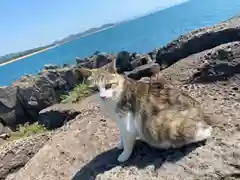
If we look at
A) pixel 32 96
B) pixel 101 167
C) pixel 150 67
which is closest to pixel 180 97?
pixel 101 167

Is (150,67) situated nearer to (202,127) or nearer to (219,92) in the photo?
(219,92)

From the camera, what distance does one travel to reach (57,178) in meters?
5.46

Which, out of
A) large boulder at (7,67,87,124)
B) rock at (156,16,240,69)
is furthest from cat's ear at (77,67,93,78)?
large boulder at (7,67,87,124)

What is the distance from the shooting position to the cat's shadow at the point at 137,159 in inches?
156

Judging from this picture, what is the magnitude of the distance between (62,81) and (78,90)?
768 cm

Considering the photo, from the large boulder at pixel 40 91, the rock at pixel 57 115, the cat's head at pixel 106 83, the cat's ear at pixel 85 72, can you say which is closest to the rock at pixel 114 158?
the cat's head at pixel 106 83

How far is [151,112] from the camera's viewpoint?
4004mm

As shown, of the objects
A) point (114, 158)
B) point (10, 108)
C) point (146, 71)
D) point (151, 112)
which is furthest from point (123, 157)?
point (10, 108)

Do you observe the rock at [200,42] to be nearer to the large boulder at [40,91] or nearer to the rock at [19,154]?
the rock at [19,154]

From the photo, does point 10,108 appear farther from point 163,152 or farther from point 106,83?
point 163,152

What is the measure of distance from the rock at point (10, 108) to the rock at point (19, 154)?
30.8 ft

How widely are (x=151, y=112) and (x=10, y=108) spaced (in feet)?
46.7

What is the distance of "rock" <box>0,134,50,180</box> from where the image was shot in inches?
284

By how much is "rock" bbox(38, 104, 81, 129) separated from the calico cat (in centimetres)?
609
